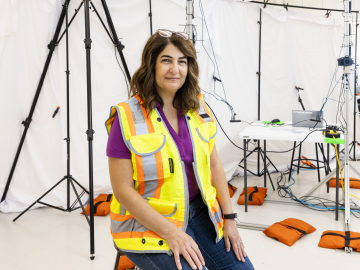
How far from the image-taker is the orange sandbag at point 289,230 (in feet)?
7.53

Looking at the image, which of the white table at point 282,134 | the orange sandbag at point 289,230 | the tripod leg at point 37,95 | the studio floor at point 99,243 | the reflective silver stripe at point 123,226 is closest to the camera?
the reflective silver stripe at point 123,226

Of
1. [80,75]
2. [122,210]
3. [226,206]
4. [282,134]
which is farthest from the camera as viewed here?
[80,75]

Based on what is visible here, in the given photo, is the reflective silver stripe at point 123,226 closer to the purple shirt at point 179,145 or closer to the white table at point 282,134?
the purple shirt at point 179,145

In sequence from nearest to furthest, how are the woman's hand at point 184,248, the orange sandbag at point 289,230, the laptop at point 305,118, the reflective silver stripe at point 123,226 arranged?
the woman's hand at point 184,248, the reflective silver stripe at point 123,226, the orange sandbag at point 289,230, the laptop at point 305,118

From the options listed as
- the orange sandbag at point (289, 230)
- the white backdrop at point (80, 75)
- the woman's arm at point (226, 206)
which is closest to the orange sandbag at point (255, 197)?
the orange sandbag at point (289, 230)

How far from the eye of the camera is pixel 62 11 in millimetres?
2693

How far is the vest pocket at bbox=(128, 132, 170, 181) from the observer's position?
1127 millimetres

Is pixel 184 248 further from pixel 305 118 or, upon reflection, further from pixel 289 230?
pixel 305 118

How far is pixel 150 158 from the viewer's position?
3.73ft

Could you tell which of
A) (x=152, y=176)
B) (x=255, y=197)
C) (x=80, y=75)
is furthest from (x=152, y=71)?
(x=255, y=197)

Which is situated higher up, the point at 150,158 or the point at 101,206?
the point at 150,158

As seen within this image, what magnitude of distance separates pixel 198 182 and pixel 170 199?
13 centimetres

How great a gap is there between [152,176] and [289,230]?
162cm

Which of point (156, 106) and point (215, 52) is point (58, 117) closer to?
point (215, 52)
